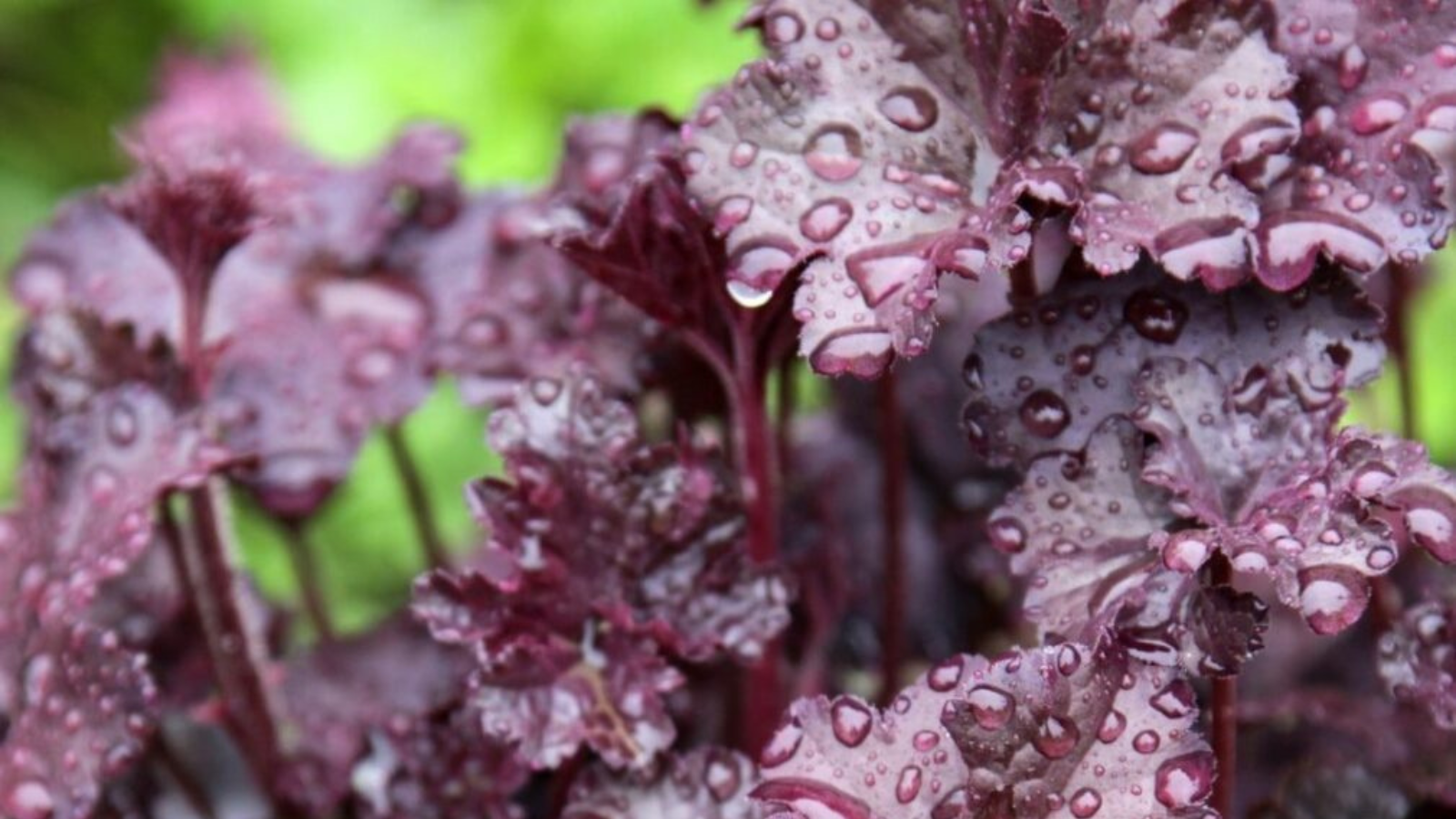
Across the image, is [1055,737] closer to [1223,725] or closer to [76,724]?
[1223,725]

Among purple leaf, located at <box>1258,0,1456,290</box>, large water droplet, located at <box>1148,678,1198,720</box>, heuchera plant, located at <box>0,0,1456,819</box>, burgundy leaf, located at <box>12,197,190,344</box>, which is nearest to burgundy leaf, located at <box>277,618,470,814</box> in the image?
heuchera plant, located at <box>0,0,1456,819</box>

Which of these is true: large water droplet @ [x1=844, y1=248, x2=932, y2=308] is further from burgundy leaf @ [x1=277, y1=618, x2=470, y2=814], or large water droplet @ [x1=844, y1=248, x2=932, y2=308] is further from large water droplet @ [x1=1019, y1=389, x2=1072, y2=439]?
burgundy leaf @ [x1=277, y1=618, x2=470, y2=814]

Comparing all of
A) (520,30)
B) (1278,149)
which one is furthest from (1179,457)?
(520,30)

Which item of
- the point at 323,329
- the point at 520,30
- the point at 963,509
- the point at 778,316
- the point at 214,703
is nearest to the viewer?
the point at 778,316

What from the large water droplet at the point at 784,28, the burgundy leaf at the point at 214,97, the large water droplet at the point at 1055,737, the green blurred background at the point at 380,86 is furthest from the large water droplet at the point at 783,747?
the green blurred background at the point at 380,86

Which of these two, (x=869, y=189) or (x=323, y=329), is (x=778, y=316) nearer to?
(x=869, y=189)

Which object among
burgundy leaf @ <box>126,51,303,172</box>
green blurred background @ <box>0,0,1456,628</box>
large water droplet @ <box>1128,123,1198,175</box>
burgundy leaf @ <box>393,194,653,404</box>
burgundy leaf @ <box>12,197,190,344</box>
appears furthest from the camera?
green blurred background @ <box>0,0,1456,628</box>
